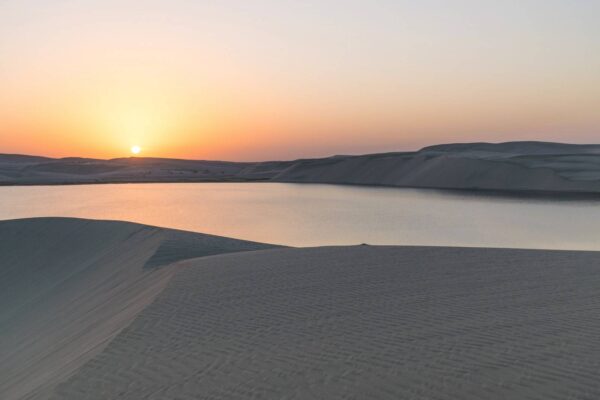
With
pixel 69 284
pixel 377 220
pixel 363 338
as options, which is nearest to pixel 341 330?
pixel 363 338

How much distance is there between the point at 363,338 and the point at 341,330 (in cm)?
30

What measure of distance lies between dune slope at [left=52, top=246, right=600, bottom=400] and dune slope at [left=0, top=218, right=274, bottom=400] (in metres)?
0.64

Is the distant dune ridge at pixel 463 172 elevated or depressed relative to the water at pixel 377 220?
elevated

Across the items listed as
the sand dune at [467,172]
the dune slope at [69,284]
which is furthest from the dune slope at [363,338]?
the sand dune at [467,172]

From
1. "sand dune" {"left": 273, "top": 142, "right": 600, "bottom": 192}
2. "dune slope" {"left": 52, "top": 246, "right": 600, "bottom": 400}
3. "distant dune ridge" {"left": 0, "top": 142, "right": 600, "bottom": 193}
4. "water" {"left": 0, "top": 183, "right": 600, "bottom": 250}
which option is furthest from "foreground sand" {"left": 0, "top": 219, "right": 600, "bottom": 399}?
"sand dune" {"left": 273, "top": 142, "right": 600, "bottom": 192}

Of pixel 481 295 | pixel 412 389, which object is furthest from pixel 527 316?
pixel 412 389

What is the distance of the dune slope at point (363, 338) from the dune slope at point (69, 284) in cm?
64

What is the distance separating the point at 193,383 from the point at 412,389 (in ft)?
5.08

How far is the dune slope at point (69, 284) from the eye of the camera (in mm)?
5570

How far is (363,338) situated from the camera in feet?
14.1

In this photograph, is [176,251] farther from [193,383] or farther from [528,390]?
[528,390]

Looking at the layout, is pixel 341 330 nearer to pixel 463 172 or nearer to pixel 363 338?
pixel 363 338

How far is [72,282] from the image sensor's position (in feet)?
35.2

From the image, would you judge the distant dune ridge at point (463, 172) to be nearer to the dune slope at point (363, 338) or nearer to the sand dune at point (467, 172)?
the sand dune at point (467, 172)
